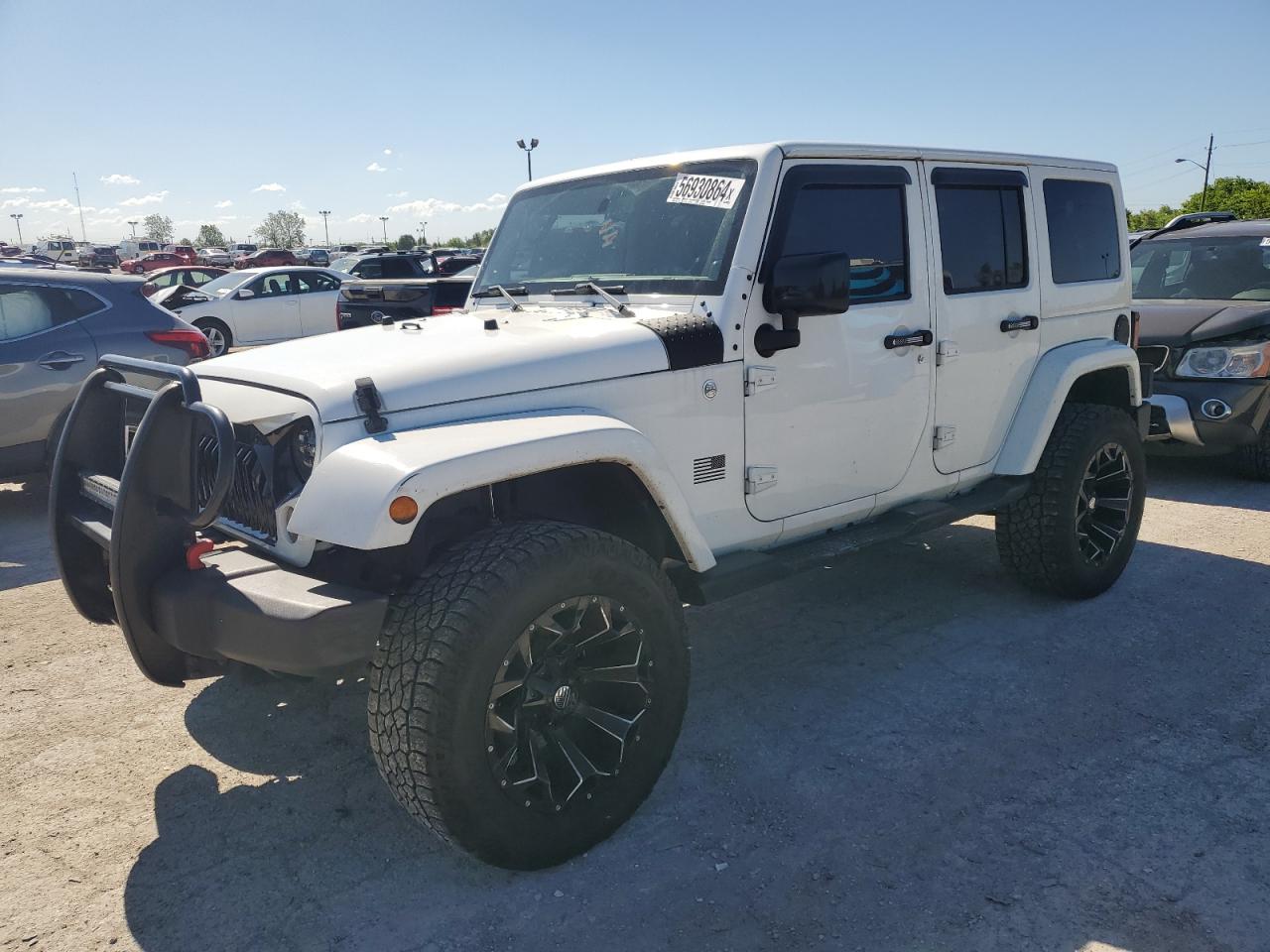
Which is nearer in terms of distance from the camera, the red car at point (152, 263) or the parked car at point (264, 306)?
the parked car at point (264, 306)

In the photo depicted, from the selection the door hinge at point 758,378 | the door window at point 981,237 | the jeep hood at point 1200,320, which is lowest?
the jeep hood at point 1200,320

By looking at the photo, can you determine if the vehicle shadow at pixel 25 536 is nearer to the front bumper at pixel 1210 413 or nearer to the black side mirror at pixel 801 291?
the black side mirror at pixel 801 291

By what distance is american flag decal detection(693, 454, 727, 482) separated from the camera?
3.18 meters

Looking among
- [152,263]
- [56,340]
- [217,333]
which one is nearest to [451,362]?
[56,340]

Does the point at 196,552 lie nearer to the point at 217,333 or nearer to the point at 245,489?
the point at 245,489

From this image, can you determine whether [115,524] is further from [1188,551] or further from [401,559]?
[1188,551]

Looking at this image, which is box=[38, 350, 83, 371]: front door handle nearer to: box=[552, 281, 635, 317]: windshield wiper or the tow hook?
box=[552, 281, 635, 317]: windshield wiper

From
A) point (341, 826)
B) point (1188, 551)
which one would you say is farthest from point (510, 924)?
point (1188, 551)

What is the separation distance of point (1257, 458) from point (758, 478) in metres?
5.64

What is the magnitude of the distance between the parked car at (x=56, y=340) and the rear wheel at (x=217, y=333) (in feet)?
26.9

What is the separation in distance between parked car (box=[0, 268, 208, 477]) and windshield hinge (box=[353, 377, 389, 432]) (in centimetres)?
443

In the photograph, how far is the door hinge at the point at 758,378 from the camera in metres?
3.27

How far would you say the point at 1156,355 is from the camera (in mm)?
7035

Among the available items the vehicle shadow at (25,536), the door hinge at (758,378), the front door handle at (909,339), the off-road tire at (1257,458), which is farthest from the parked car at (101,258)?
the door hinge at (758,378)
